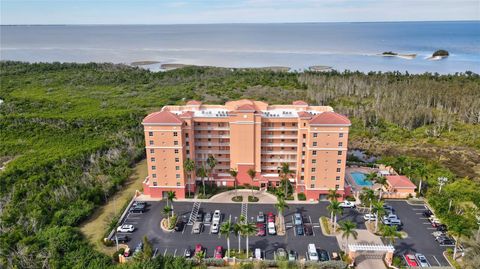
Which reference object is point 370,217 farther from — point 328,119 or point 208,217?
point 208,217

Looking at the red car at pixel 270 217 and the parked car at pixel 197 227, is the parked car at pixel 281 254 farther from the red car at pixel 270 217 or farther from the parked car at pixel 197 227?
the parked car at pixel 197 227

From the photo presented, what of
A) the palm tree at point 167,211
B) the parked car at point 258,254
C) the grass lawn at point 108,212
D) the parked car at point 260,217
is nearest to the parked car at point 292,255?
the parked car at point 258,254

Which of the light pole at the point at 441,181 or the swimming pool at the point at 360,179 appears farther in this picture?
the swimming pool at the point at 360,179

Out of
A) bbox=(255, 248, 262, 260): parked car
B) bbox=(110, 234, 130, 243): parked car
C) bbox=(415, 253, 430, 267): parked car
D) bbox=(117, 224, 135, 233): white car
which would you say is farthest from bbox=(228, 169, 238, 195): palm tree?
bbox=(415, 253, 430, 267): parked car

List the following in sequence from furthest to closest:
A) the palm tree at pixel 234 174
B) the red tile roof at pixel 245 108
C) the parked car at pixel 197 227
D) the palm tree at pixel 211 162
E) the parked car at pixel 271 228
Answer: the palm tree at pixel 211 162 → the palm tree at pixel 234 174 → the red tile roof at pixel 245 108 → the parked car at pixel 197 227 → the parked car at pixel 271 228

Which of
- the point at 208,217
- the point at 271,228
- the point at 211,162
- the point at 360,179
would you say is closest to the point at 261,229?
the point at 271,228

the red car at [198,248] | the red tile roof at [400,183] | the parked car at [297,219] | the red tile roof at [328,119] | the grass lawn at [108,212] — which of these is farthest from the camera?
the red tile roof at [400,183]

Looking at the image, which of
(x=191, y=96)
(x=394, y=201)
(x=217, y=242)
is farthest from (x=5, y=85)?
(x=394, y=201)
